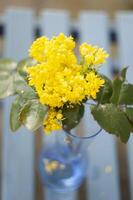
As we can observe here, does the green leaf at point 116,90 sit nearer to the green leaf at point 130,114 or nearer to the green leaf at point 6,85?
the green leaf at point 130,114

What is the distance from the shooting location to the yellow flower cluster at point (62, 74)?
18.4 inches

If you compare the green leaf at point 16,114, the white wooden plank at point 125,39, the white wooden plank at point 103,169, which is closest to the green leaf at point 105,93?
the green leaf at point 16,114

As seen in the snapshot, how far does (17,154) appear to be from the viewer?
80cm

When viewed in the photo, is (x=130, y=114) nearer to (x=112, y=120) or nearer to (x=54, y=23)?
(x=112, y=120)

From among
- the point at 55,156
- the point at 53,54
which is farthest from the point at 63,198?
the point at 53,54

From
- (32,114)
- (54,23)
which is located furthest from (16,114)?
(54,23)

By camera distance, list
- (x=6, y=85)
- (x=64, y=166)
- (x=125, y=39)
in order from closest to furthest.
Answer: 1. (x=6, y=85)
2. (x=64, y=166)
3. (x=125, y=39)

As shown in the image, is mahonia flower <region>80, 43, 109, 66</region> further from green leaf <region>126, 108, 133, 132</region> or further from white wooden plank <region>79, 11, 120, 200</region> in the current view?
white wooden plank <region>79, 11, 120, 200</region>

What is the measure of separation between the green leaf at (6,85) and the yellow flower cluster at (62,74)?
12 cm

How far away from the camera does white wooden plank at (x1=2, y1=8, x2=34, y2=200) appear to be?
754mm

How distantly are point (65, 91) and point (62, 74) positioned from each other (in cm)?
2

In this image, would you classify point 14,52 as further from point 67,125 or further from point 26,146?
point 67,125

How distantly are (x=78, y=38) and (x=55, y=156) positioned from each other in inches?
14.1

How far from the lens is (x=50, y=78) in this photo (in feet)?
1.55
